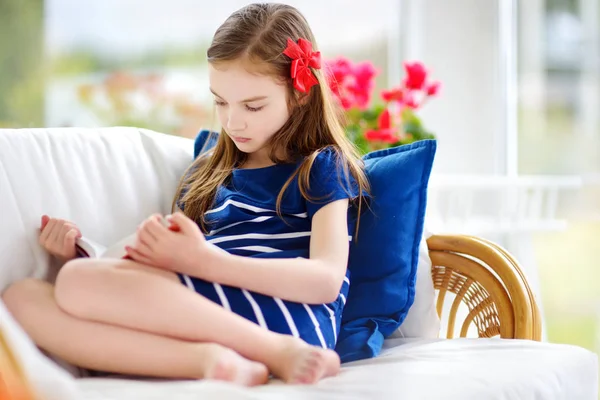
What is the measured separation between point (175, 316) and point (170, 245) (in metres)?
0.12

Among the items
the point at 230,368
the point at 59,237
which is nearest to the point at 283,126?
the point at 59,237

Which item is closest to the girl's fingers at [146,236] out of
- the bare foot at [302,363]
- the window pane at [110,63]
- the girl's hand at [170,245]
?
the girl's hand at [170,245]

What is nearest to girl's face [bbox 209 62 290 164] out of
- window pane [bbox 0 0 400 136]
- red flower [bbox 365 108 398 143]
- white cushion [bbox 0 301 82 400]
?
white cushion [bbox 0 301 82 400]

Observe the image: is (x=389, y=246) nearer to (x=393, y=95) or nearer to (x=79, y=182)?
(x=79, y=182)

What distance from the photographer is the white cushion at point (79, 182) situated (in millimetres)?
1323

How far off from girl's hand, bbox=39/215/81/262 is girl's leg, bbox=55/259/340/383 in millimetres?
167

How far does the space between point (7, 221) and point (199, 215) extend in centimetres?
35

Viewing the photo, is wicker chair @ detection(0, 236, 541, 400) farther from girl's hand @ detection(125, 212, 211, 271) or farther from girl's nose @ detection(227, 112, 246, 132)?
girl's hand @ detection(125, 212, 211, 271)

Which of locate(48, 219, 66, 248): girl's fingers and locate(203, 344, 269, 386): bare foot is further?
locate(48, 219, 66, 248): girl's fingers

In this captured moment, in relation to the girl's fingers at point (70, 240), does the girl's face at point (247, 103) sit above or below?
above

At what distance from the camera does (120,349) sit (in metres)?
1.12

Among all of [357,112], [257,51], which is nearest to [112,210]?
[257,51]

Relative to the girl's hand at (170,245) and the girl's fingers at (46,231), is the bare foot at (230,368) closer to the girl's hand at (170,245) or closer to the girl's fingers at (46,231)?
the girl's hand at (170,245)

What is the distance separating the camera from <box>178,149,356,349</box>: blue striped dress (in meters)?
1.22
